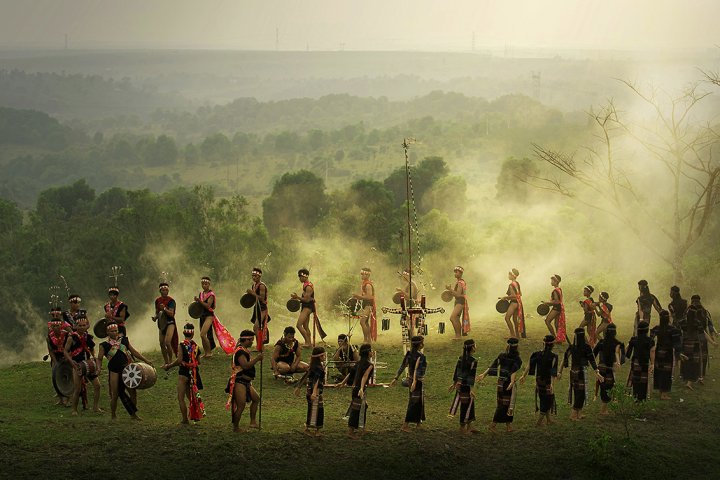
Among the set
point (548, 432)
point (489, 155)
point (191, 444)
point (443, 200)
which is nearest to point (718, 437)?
point (548, 432)

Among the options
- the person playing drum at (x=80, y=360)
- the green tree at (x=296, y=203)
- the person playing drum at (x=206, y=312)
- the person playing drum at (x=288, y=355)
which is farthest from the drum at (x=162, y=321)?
the green tree at (x=296, y=203)

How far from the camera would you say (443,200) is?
81.9 metres

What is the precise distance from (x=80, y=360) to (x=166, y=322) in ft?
11.9

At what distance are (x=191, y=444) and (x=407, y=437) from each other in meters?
3.82

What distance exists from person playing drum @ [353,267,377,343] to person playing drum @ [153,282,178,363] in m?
4.85

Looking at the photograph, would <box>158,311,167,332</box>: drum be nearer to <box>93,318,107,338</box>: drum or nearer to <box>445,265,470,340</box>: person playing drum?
<box>93,318,107,338</box>: drum

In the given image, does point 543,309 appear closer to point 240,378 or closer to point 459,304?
point 459,304

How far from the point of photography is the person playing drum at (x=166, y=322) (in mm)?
22406

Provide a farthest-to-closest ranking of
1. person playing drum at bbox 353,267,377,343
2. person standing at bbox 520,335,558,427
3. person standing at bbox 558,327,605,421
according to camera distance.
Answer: person playing drum at bbox 353,267,377,343
person standing at bbox 558,327,605,421
person standing at bbox 520,335,558,427

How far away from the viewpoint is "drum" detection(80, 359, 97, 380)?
18984mm

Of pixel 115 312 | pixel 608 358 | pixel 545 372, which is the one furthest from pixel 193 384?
pixel 608 358

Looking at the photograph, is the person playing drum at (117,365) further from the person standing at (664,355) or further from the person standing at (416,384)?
the person standing at (664,355)

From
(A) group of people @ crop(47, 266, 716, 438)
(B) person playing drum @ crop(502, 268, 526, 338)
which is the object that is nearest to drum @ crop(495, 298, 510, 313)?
(B) person playing drum @ crop(502, 268, 526, 338)

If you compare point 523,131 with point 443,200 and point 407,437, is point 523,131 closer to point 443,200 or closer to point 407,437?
point 443,200
